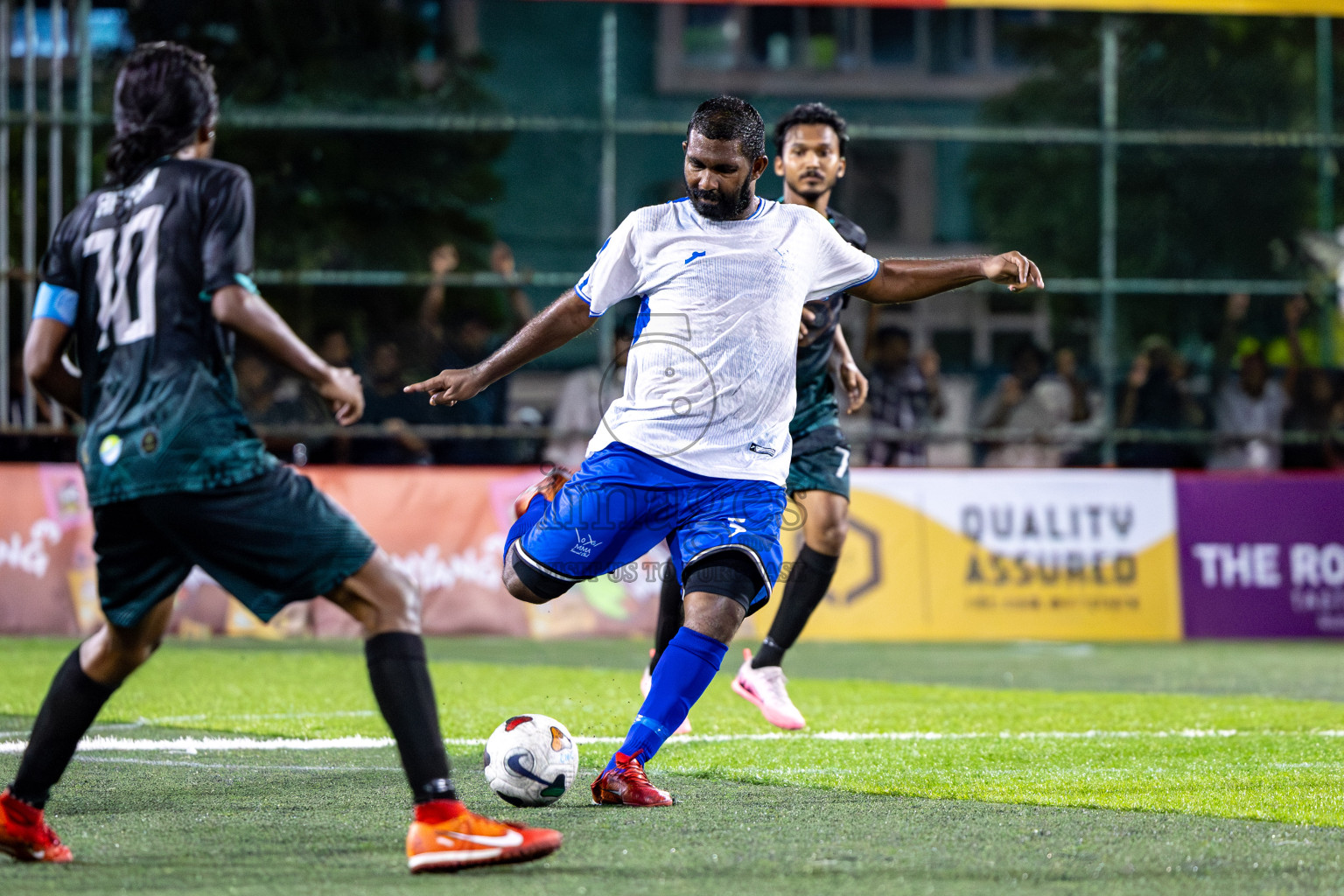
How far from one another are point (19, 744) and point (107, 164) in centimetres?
295

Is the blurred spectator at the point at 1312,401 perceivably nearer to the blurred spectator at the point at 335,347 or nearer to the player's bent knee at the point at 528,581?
the blurred spectator at the point at 335,347

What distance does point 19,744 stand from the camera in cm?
670

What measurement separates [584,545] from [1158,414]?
1134 cm

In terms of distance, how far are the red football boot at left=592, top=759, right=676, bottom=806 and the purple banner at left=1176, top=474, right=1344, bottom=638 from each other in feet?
32.2

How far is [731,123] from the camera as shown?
543 centimetres

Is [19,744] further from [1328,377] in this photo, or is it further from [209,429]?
[1328,377]

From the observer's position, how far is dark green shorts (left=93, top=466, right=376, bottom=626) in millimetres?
4250

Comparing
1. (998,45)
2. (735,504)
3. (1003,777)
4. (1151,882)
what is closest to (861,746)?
(1003,777)

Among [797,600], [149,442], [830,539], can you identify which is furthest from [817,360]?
[149,442]

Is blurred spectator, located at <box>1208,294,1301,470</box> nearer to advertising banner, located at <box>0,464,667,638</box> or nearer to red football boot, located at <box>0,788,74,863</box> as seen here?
advertising banner, located at <box>0,464,667,638</box>

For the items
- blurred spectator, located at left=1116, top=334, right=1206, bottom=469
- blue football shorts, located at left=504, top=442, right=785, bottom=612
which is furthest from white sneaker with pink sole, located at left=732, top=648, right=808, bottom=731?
blurred spectator, located at left=1116, top=334, right=1206, bottom=469

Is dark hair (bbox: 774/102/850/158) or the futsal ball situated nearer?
the futsal ball

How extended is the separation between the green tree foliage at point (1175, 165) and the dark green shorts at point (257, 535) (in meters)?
12.7

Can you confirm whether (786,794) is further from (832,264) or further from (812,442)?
(812,442)
